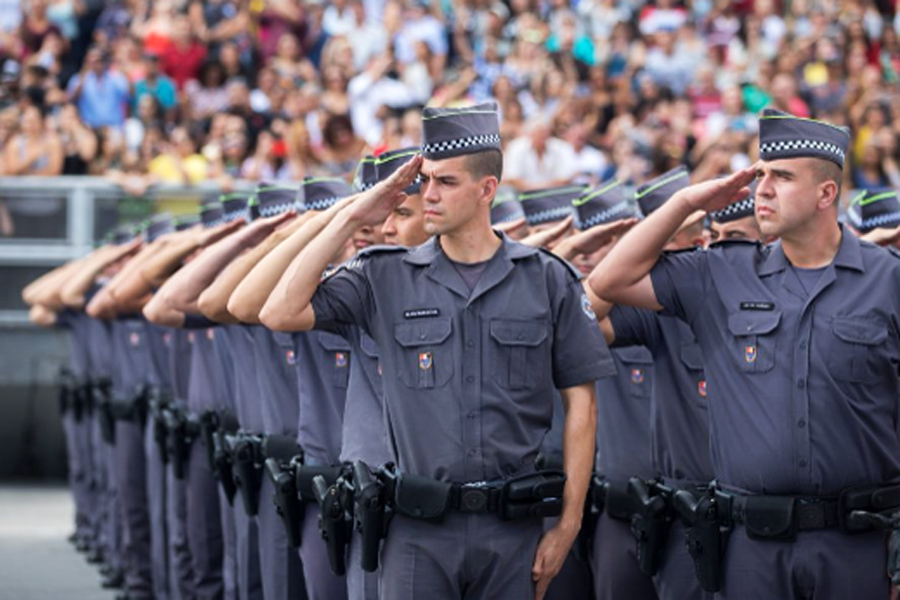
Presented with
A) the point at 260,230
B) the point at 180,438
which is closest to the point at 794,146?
the point at 260,230

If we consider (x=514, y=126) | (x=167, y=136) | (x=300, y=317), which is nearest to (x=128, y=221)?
(x=167, y=136)

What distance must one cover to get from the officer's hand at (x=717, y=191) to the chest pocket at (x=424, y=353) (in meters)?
0.89

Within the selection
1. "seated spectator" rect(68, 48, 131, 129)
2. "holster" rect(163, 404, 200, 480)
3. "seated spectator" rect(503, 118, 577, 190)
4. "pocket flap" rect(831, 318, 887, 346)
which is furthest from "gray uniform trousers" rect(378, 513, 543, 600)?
"seated spectator" rect(68, 48, 131, 129)

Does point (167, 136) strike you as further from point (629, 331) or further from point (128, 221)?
point (629, 331)

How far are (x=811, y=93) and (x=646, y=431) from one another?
12.1 metres

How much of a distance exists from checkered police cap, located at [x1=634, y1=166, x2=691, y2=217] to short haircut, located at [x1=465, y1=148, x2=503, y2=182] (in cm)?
150

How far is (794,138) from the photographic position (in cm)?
620

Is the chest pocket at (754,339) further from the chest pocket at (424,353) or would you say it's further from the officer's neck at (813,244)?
the chest pocket at (424,353)

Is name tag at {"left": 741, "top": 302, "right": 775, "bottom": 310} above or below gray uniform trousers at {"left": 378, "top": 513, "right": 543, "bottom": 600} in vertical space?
above

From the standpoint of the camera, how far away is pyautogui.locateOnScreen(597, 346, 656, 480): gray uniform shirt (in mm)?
7410

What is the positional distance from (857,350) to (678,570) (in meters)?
1.26

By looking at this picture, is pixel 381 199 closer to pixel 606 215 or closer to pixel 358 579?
pixel 358 579

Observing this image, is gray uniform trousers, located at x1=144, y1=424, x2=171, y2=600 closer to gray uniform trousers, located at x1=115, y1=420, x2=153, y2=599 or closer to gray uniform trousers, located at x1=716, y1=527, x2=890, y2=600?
gray uniform trousers, located at x1=115, y1=420, x2=153, y2=599

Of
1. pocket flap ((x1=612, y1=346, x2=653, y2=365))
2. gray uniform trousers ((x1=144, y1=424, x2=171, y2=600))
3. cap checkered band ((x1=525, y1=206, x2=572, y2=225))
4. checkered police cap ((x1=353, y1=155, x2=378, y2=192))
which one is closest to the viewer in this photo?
checkered police cap ((x1=353, y1=155, x2=378, y2=192))
